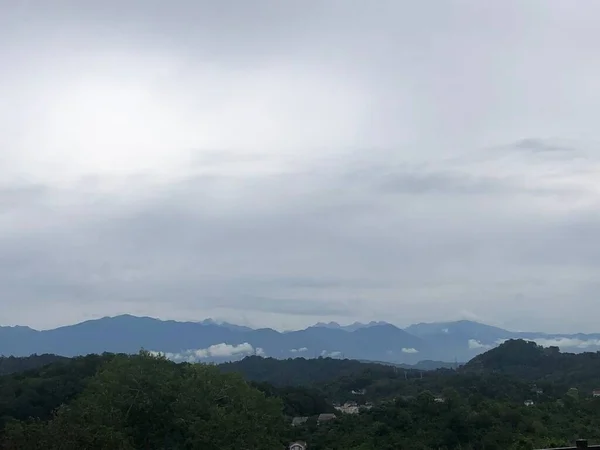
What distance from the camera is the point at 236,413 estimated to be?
24406 mm

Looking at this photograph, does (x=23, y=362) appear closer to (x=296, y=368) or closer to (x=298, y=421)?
(x=296, y=368)

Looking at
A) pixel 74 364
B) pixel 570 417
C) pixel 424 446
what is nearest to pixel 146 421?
pixel 424 446

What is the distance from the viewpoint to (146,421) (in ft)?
77.3

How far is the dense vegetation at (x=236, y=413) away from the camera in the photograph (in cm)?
2069

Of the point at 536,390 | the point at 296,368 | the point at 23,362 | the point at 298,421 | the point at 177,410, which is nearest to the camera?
the point at 177,410

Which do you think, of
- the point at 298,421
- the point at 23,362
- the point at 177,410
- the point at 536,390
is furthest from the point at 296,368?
the point at 177,410

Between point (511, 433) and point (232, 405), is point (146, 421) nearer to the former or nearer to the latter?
point (232, 405)

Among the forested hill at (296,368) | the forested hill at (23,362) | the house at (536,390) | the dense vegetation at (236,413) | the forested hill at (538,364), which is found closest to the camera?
the dense vegetation at (236,413)

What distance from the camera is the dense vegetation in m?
20.7

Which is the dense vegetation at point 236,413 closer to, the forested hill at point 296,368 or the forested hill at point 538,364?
the forested hill at point 538,364

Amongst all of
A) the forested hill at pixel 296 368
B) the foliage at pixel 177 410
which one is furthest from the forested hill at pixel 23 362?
the foliage at pixel 177 410

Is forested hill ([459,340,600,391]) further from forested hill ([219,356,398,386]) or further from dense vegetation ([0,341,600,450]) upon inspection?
forested hill ([219,356,398,386])

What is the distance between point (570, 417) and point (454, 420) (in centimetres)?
642

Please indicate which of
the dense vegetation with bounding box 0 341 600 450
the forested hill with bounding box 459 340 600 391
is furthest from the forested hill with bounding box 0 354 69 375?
the forested hill with bounding box 459 340 600 391
